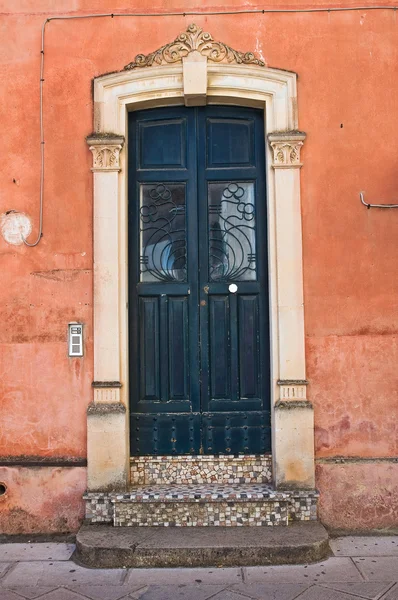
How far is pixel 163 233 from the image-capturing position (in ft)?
19.2

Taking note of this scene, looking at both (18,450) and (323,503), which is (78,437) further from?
(323,503)

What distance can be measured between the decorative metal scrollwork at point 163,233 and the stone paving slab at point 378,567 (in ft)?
9.19

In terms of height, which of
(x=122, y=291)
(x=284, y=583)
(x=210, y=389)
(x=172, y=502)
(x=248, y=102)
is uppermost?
(x=248, y=102)

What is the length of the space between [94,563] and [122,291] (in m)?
2.25

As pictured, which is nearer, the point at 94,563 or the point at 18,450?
the point at 94,563

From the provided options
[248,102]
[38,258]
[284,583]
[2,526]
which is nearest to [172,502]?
[284,583]

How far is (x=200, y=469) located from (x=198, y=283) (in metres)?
1.67

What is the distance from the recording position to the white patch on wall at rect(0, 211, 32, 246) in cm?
568

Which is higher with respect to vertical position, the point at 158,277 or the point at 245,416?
the point at 158,277

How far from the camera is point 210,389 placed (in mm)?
5746

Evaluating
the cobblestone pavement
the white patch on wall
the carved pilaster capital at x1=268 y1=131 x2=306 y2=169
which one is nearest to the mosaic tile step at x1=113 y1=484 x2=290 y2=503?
the cobblestone pavement

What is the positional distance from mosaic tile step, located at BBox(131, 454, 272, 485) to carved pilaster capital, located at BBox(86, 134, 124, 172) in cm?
262

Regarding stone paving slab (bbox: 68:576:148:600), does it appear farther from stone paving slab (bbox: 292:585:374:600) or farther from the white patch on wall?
the white patch on wall

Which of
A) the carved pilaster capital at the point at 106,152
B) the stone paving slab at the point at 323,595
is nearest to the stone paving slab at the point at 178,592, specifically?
the stone paving slab at the point at 323,595
